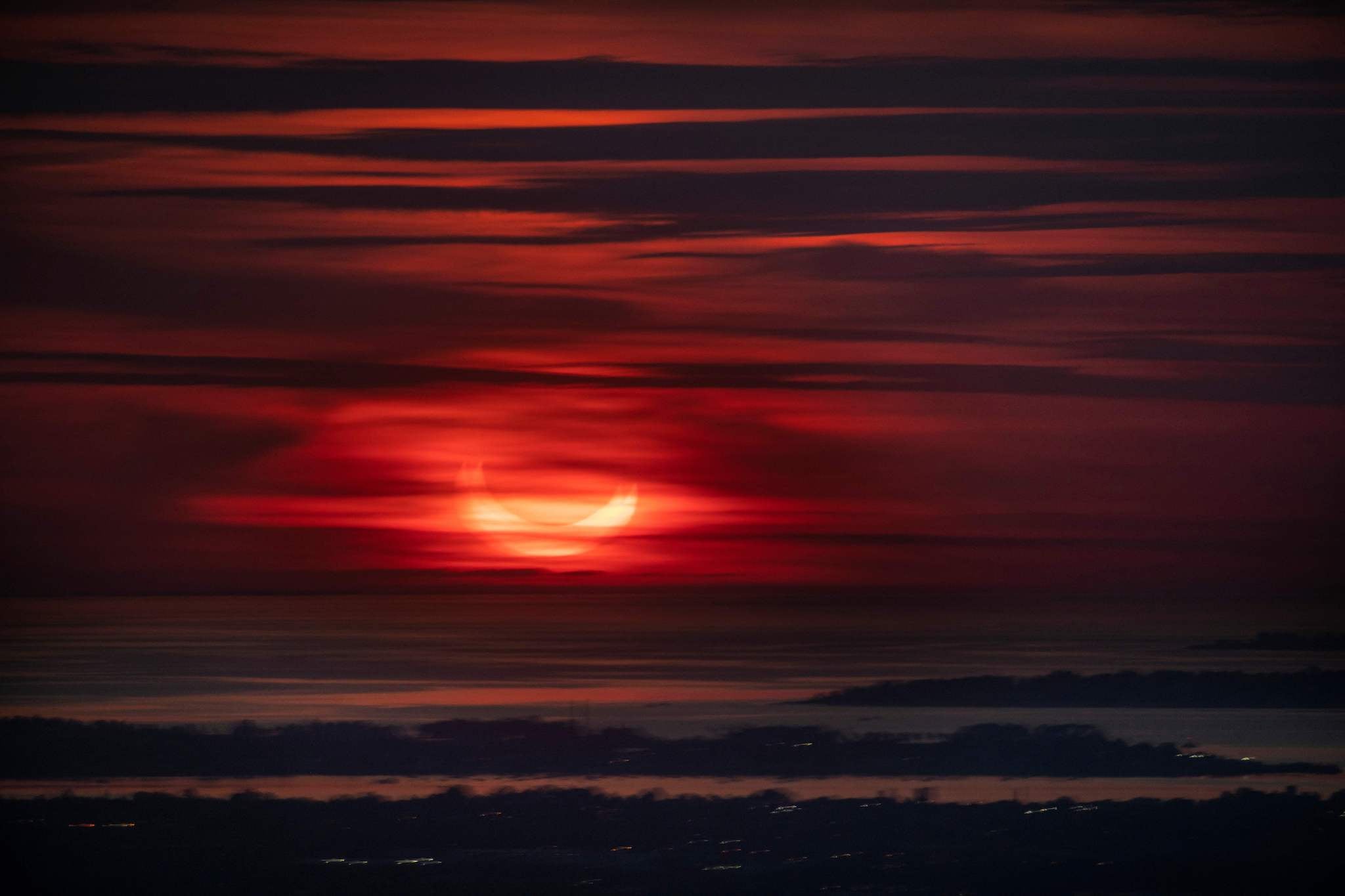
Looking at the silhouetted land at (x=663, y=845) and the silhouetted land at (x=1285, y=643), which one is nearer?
the silhouetted land at (x=663, y=845)

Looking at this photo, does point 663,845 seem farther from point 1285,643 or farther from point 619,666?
point 1285,643

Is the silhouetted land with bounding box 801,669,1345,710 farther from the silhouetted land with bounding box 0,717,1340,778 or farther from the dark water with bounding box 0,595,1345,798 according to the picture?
the silhouetted land with bounding box 0,717,1340,778

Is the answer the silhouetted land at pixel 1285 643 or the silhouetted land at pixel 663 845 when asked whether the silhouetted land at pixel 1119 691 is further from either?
the silhouetted land at pixel 663 845

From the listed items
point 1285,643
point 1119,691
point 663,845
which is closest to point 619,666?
point 1119,691

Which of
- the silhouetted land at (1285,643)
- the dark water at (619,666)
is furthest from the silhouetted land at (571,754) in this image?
the silhouetted land at (1285,643)

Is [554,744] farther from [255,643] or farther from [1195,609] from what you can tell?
[1195,609]

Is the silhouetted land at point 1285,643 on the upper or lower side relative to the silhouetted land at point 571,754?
upper

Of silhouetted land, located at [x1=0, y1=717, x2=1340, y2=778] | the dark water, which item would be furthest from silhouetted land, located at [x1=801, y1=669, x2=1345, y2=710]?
silhouetted land, located at [x1=0, y1=717, x2=1340, y2=778]
